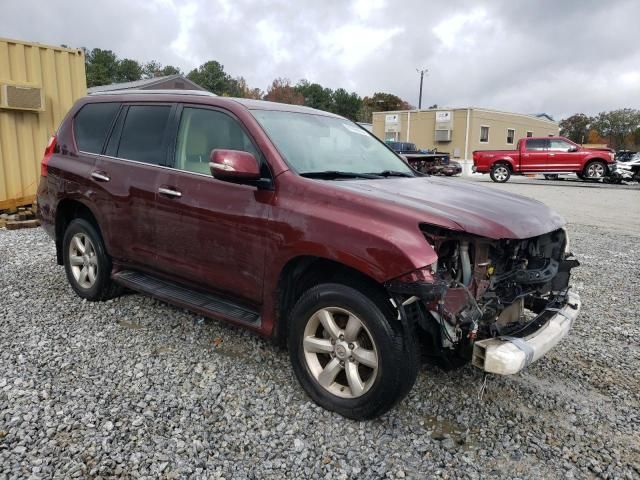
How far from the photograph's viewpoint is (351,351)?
2857 mm

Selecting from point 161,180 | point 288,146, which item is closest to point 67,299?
point 161,180

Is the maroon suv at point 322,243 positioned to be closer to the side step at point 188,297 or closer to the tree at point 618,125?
the side step at point 188,297

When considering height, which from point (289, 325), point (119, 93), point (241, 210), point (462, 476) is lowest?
point (462, 476)

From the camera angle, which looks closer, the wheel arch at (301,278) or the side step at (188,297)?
the wheel arch at (301,278)

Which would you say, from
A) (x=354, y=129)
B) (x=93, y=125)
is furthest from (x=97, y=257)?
(x=354, y=129)

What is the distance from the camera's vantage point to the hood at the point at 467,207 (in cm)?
268

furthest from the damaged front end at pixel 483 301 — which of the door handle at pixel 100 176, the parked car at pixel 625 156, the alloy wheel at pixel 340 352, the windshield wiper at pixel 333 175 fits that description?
the parked car at pixel 625 156

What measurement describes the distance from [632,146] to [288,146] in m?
81.1

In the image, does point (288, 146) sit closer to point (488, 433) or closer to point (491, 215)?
point (491, 215)

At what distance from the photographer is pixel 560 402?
10.5 ft

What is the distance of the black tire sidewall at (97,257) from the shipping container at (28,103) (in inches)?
194

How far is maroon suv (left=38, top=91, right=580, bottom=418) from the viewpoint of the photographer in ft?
8.71

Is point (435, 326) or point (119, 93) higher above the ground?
point (119, 93)

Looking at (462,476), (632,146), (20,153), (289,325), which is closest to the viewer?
(462,476)
